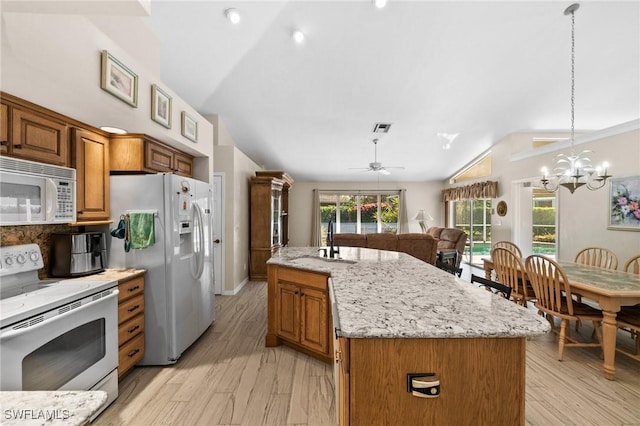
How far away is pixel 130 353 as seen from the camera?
2266 mm

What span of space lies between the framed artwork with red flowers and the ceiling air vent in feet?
10.4

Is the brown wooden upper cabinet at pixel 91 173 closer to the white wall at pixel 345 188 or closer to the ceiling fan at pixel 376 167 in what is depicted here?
the ceiling fan at pixel 376 167

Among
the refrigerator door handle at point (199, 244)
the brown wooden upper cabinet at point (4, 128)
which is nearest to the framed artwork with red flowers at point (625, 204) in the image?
the refrigerator door handle at point (199, 244)

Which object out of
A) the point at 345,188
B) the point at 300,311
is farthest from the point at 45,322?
the point at 345,188

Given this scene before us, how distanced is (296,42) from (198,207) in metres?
2.25

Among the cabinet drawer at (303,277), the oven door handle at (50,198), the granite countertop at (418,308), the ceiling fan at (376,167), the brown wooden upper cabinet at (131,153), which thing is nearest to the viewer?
the granite countertop at (418,308)

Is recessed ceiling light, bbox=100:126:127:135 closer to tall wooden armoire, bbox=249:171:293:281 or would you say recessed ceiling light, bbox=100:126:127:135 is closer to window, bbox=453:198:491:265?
tall wooden armoire, bbox=249:171:293:281

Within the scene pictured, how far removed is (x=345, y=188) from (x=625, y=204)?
243 inches

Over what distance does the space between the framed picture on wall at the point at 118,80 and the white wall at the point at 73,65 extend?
1.3 inches

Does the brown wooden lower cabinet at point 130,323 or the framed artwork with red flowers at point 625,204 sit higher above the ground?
the framed artwork with red flowers at point 625,204

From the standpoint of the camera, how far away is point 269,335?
2.84 meters

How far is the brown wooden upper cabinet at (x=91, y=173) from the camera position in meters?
2.14

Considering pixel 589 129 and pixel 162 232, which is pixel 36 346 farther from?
pixel 589 129

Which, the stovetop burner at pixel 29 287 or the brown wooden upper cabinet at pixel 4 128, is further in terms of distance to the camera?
the brown wooden upper cabinet at pixel 4 128
